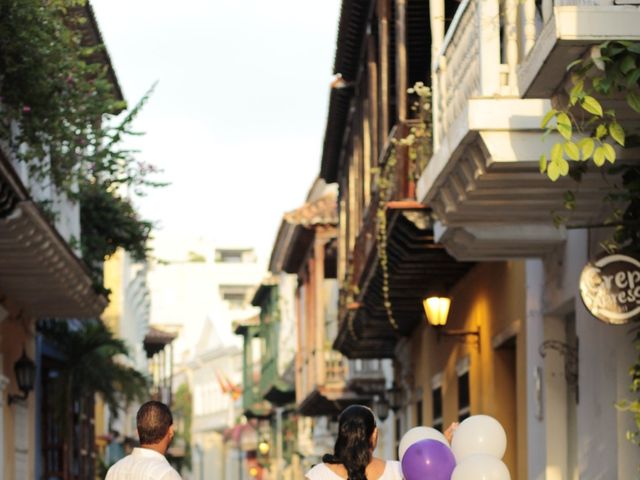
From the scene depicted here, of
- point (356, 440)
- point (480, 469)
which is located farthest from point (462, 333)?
point (480, 469)

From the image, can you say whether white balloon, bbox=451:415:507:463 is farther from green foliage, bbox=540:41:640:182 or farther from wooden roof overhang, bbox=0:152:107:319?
wooden roof overhang, bbox=0:152:107:319

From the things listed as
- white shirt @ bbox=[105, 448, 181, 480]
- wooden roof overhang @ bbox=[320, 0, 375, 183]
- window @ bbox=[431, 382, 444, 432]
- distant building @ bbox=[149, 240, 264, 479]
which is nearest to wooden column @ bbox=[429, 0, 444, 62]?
white shirt @ bbox=[105, 448, 181, 480]

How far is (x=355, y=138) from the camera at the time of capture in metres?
24.1

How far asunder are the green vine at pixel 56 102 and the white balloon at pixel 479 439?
882 centimetres

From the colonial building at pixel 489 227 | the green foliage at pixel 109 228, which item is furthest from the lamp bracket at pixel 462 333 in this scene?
the green foliage at pixel 109 228

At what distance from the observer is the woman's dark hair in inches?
337

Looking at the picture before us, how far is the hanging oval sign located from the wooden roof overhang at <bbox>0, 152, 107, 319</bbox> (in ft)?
18.7

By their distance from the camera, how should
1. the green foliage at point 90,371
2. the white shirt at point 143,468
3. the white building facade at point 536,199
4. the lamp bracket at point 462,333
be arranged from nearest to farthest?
the white shirt at point 143,468 → the white building facade at point 536,199 → the lamp bracket at point 462,333 → the green foliage at point 90,371

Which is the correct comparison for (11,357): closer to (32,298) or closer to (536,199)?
(32,298)

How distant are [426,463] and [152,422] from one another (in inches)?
53.5

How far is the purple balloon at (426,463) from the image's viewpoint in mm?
8578

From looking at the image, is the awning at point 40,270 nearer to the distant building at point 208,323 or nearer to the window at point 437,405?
the window at point 437,405

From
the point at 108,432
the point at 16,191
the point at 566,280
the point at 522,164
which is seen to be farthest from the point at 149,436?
the point at 108,432

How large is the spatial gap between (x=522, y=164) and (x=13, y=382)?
12.3 meters
